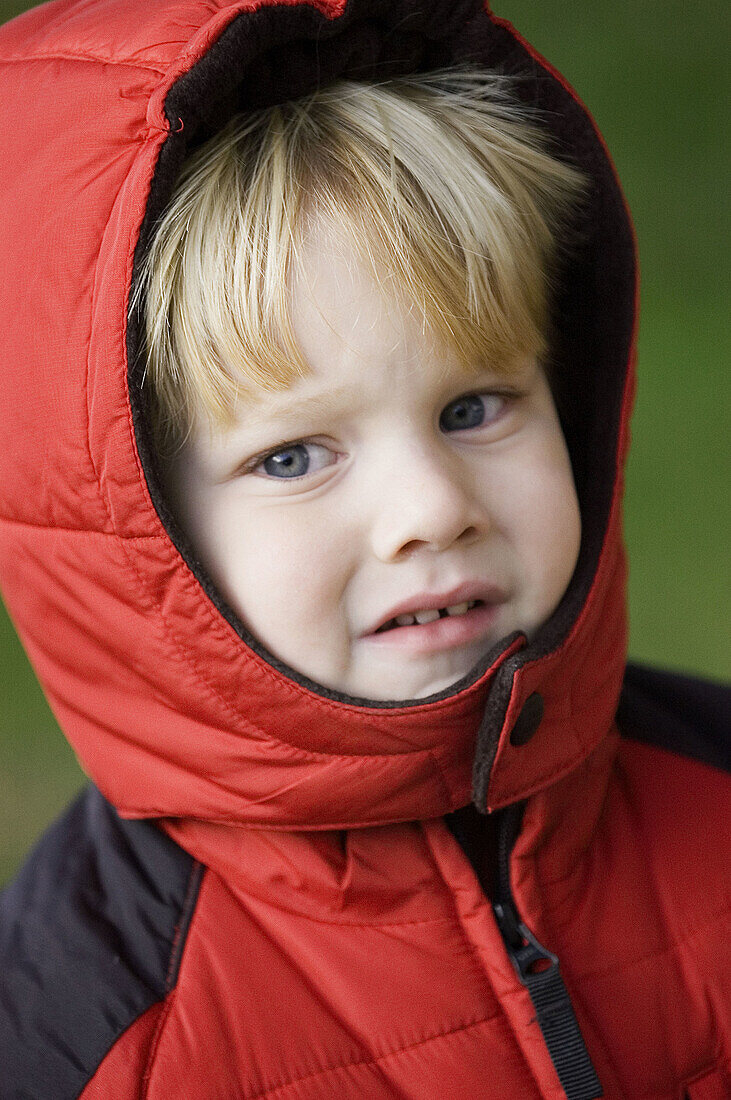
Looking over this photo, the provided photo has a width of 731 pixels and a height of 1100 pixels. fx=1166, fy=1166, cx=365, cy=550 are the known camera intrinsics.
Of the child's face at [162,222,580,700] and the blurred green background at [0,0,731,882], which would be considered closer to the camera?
the child's face at [162,222,580,700]

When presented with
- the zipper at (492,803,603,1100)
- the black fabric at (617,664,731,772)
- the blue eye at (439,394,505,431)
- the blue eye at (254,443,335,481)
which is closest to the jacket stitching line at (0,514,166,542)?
the blue eye at (254,443,335,481)

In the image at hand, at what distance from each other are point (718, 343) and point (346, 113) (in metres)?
2.37

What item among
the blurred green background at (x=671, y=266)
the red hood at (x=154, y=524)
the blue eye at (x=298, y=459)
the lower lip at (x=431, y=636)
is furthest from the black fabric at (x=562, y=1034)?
the blurred green background at (x=671, y=266)

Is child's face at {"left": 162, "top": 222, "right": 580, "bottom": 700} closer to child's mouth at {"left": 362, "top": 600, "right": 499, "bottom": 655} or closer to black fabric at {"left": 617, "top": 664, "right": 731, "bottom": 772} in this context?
child's mouth at {"left": 362, "top": 600, "right": 499, "bottom": 655}

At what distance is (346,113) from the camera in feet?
2.96

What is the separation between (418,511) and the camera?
2.69 feet

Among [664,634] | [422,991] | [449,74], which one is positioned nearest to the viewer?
[422,991]

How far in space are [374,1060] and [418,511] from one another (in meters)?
0.39

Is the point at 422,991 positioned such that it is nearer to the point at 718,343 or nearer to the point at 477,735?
the point at 477,735

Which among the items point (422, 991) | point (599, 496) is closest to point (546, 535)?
point (599, 496)

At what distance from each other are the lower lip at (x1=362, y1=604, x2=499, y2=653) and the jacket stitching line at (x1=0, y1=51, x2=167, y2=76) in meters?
0.42

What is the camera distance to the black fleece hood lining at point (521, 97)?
0.80 metres

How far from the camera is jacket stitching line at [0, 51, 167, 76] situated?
79 cm

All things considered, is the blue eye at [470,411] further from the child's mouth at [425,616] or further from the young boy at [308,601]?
the child's mouth at [425,616]
